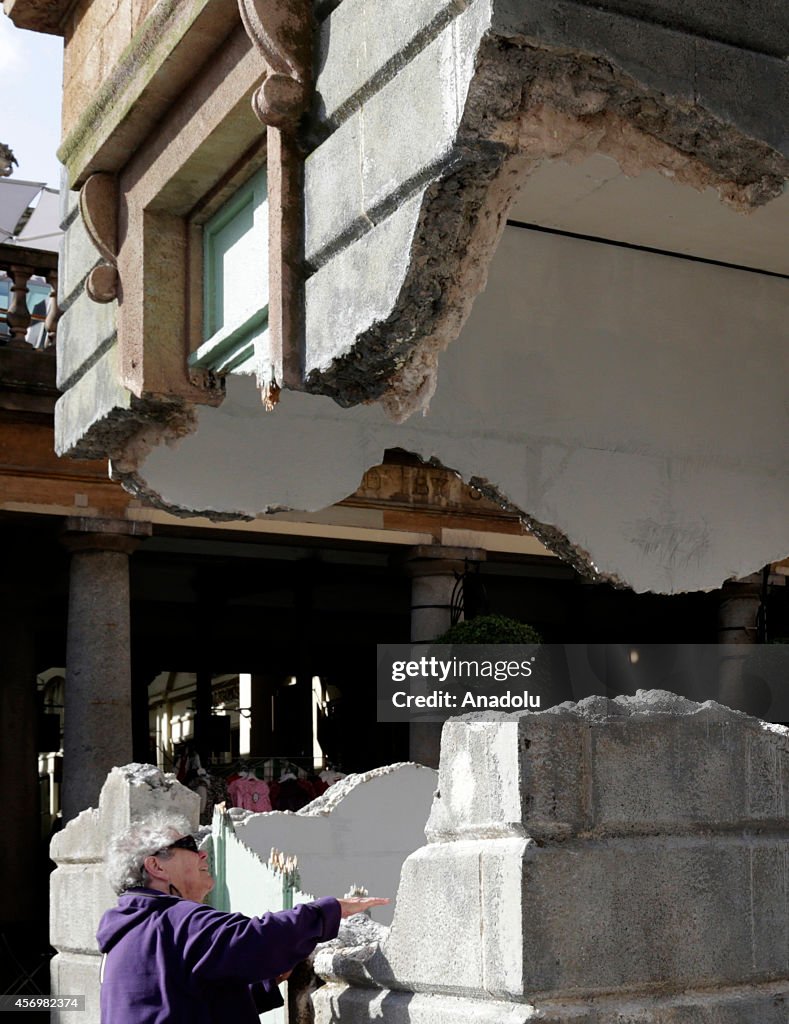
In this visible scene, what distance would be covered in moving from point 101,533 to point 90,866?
696 centimetres

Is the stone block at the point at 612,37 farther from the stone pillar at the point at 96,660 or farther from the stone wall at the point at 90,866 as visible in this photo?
the stone pillar at the point at 96,660

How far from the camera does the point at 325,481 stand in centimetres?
576

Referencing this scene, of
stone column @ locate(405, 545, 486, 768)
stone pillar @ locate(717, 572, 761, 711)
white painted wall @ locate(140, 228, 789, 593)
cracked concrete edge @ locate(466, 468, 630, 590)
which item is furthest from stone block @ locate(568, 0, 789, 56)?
stone pillar @ locate(717, 572, 761, 711)

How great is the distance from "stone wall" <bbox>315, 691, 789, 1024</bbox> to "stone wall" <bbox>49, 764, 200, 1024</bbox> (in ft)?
6.72

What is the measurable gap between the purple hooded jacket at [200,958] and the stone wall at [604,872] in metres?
0.25

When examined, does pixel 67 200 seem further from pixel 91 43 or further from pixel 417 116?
pixel 417 116

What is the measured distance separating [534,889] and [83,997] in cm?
340

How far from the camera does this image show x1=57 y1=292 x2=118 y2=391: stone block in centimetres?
508

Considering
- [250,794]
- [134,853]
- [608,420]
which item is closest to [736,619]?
[250,794]

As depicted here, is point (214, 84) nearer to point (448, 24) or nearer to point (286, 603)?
point (448, 24)

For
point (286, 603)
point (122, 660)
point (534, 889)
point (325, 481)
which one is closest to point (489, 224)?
point (534, 889)

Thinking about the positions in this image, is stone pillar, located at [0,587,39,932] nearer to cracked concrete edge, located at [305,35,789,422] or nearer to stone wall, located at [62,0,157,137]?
stone wall, located at [62,0,157,137]

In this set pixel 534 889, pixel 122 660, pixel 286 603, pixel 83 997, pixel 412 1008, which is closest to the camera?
pixel 534 889

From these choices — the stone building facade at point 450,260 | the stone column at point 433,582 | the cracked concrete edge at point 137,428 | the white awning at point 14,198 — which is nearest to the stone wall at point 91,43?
the stone building facade at point 450,260
